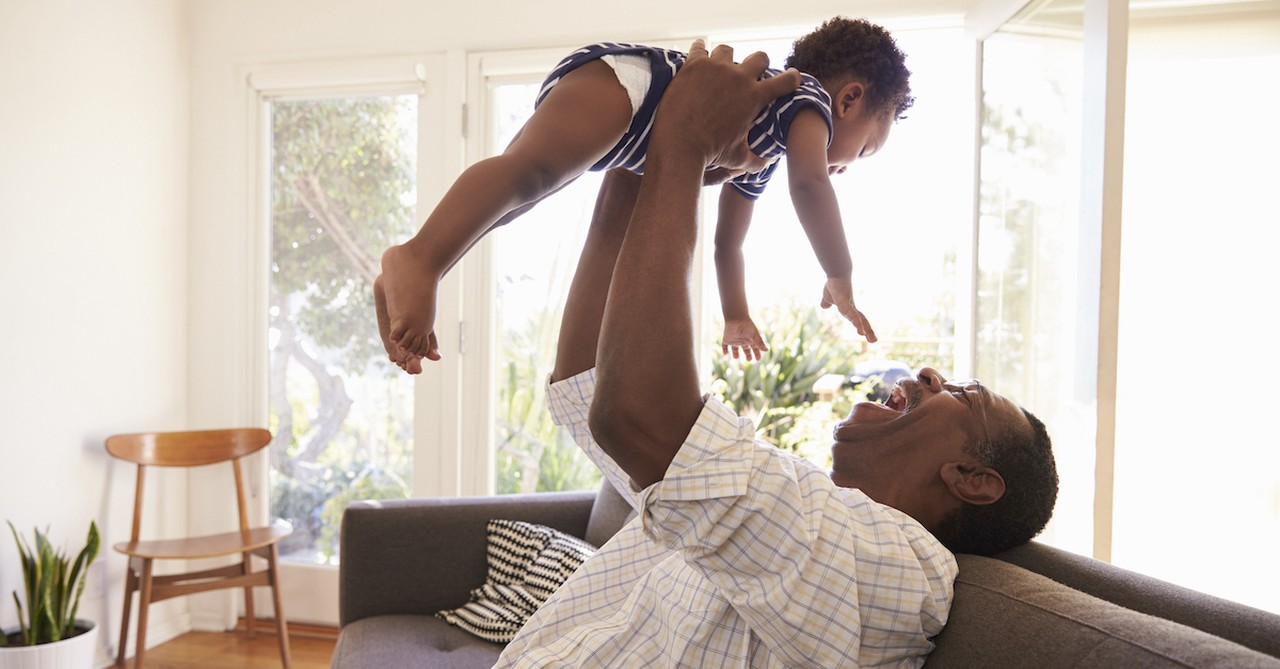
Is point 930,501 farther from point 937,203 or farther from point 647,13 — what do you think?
point 937,203

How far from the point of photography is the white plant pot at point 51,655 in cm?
267

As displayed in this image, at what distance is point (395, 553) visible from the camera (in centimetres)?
251

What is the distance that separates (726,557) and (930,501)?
406 mm

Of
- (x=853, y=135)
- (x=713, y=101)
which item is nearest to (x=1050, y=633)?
(x=713, y=101)

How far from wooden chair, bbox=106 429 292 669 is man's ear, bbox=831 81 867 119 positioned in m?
2.52

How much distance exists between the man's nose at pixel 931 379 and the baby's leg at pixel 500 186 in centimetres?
53

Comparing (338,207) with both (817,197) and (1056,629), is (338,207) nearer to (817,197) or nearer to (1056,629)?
(817,197)

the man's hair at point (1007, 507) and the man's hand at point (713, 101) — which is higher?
the man's hand at point (713, 101)

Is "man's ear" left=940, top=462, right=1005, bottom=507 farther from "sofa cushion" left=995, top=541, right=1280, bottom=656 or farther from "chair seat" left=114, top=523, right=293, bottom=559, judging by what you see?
"chair seat" left=114, top=523, right=293, bottom=559

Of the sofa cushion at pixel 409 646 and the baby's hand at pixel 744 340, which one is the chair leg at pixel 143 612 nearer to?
the sofa cushion at pixel 409 646

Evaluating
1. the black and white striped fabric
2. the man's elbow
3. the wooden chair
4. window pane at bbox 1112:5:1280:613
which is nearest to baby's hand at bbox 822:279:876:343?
the man's elbow

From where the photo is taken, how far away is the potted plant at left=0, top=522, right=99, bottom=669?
2680mm

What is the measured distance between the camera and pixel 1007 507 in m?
1.17

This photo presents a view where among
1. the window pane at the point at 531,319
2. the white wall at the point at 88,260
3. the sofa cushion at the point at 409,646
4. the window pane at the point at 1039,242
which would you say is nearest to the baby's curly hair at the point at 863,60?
the window pane at the point at 1039,242
